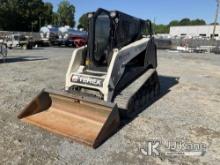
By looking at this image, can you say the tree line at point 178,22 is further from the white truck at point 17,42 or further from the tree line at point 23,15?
the white truck at point 17,42

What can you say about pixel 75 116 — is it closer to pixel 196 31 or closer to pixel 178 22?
pixel 196 31

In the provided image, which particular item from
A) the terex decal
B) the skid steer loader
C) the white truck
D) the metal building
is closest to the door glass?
the skid steer loader

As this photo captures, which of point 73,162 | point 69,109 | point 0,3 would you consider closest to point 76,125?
point 69,109

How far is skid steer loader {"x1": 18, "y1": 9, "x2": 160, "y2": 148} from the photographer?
5.64 meters

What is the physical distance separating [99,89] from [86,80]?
42cm

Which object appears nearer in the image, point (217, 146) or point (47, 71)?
point (217, 146)

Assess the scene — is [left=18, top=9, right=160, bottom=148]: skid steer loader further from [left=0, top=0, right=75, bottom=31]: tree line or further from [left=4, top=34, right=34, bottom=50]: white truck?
[left=0, top=0, right=75, bottom=31]: tree line

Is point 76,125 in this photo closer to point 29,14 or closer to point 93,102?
point 93,102

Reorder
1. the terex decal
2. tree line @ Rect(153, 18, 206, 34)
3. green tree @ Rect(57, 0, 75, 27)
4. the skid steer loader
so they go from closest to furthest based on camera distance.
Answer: the skid steer loader
the terex decal
green tree @ Rect(57, 0, 75, 27)
tree line @ Rect(153, 18, 206, 34)

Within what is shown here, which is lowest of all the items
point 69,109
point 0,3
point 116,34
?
point 69,109

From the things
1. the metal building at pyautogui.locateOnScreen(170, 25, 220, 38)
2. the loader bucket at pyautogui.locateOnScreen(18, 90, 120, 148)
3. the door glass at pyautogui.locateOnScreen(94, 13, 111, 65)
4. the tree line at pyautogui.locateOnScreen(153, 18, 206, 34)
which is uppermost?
the tree line at pyautogui.locateOnScreen(153, 18, 206, 34)

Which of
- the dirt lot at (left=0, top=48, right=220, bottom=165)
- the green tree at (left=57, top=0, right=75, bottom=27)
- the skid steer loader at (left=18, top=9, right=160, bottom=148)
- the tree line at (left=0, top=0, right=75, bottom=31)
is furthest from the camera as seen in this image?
the green tree at (left=57, top=0, right=75, bottom=27)

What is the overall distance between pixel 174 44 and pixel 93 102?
123ft

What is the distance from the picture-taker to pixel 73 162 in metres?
4.53
